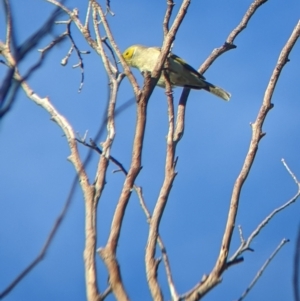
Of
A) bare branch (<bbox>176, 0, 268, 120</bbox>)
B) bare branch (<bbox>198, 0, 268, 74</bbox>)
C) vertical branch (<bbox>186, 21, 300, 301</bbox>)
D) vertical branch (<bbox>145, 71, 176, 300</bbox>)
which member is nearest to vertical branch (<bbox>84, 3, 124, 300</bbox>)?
vertical branch (<bbox>145, 71, 176, 300</bbox>)

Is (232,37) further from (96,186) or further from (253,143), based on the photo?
(96,186)

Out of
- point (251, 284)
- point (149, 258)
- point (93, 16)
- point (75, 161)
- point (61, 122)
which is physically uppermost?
point (93, 16)

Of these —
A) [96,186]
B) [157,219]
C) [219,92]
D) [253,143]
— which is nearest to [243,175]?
[253,143]

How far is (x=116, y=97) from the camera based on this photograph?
144 inches

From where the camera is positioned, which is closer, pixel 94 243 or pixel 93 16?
pixel 94 243

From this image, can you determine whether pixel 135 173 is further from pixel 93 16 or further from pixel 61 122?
pixel 93 16

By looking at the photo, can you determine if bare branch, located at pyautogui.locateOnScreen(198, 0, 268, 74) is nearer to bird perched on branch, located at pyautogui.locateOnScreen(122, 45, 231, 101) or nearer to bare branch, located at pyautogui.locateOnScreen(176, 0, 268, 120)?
bare branch, located at pyautogui.locateOnScreen(176, 0, 268, 120)

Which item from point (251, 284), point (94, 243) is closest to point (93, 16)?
point (94, 243)

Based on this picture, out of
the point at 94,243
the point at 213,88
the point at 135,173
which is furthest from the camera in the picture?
the point at 213,88

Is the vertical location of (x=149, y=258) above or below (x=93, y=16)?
below

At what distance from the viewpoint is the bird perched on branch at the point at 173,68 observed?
23.3ft

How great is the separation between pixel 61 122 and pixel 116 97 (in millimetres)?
339

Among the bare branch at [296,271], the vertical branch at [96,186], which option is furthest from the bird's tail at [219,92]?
the bare branch at [296,271]

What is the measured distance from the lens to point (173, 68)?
24.1 feet
